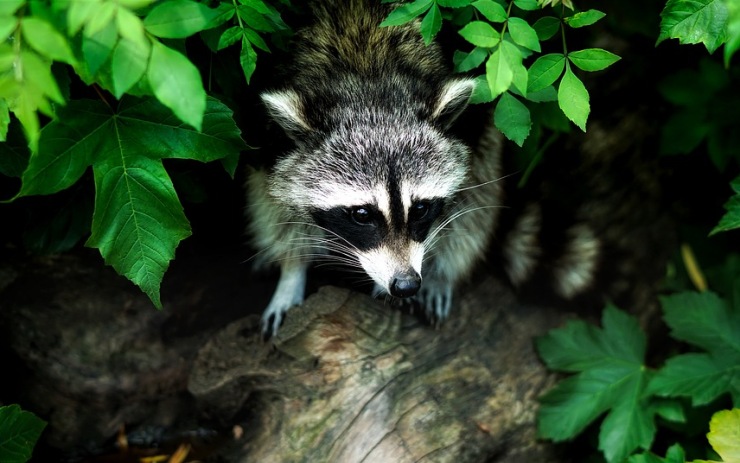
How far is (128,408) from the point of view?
9.64 ft

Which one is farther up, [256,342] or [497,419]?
[256,342]

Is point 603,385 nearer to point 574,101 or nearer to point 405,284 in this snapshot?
point 405,284

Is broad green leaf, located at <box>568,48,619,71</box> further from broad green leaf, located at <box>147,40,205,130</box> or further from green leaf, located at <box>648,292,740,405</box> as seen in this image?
green leaf, located at <box>648,292,740,405</box>

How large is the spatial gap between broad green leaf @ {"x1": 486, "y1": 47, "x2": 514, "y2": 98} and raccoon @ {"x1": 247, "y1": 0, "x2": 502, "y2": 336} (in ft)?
2.00

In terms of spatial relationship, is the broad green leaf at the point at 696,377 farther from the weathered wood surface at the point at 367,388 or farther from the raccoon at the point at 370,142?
the raccoon at the point at 370,142

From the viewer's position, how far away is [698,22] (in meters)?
2.06

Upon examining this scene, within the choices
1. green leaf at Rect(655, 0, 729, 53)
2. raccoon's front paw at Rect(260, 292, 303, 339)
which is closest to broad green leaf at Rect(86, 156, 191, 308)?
raccoon's front paw at Rect(260, 292, 303, 339)

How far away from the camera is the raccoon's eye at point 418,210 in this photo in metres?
2.52

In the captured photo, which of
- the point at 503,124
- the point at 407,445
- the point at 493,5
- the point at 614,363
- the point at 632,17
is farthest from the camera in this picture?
the point at 632,17

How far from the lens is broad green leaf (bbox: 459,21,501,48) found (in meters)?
1.86

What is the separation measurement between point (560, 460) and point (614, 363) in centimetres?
46

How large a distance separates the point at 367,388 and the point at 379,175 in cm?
75

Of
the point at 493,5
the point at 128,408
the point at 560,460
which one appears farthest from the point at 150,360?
the point at 493,5

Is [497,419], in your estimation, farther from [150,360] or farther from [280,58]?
[280,58]
